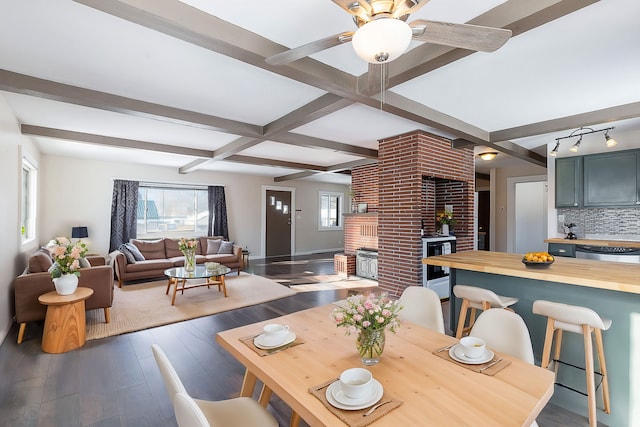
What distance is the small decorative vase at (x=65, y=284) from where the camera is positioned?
3106 mm

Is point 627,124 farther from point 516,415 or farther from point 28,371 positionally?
point 28,371

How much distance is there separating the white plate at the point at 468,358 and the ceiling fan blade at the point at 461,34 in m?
1.45

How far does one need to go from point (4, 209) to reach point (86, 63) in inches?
76.5

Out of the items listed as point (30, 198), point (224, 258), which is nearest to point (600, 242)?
point (224, 258)

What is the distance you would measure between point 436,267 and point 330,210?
20.8 feet

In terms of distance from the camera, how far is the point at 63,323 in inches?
117

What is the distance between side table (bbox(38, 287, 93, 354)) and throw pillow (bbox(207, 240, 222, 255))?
3929 millimetres

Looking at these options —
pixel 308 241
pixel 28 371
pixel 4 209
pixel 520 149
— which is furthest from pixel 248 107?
pixel 308 241

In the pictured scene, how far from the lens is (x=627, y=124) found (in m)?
4.12

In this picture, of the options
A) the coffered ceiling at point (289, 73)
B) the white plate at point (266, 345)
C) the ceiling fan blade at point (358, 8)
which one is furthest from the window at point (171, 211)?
the ceiling fan blade at point (358, 8)

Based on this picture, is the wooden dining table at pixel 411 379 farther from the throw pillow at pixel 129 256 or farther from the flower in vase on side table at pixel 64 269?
the throw pillow at pixel 129 256

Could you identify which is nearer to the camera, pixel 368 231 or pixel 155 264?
pixel 155 264

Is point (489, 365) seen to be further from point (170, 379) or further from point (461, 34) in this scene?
point (461, 34)

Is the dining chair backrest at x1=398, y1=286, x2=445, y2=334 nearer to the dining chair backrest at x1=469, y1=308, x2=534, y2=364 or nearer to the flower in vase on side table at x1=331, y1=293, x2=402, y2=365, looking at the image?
the dining chair backrest at x1=469, y1=308, x2=534, y2=364
